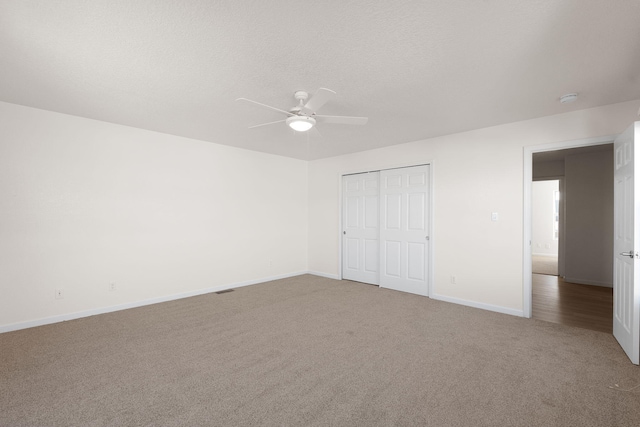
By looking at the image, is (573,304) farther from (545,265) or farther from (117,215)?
(117,215)

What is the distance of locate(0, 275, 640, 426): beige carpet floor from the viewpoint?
189cm

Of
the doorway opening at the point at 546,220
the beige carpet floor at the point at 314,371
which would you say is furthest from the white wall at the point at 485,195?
the doorway opening at the point at 546,220

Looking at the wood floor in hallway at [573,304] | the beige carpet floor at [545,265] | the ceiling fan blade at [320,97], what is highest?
the ceiling fan blade at [320,97]

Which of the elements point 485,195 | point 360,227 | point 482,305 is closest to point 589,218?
point 485,195

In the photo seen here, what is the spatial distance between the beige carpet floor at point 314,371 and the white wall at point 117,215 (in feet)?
1.70

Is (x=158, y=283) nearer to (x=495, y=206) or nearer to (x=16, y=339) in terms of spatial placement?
(x=16, y=339)

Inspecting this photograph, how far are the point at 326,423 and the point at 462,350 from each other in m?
1.63

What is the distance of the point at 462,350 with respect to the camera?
279cm

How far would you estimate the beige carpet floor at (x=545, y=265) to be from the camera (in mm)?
6830

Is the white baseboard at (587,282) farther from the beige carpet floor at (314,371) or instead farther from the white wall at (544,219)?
the white wall at (544,219)

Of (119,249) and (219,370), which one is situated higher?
(119,249)

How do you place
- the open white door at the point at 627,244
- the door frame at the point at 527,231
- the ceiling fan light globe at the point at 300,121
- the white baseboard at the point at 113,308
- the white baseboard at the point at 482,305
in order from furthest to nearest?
the white baseboard at the point at 482,305, the door frame at the point at 527,231, the white baseboard at the point at 113,308, the ceiling fan light globe at the point at 300,121, the open white door at the point at 627,244

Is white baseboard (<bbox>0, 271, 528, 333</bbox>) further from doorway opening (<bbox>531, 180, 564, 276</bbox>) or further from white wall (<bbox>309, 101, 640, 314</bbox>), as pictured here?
doorway opening (<bbox>531, 180, 564, 276</bbox>)

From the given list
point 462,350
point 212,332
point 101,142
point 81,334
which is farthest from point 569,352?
point 101,142
